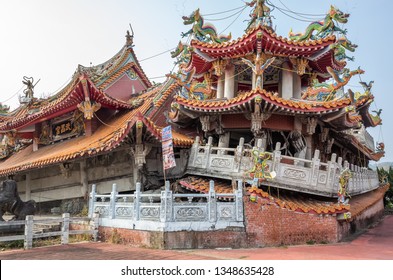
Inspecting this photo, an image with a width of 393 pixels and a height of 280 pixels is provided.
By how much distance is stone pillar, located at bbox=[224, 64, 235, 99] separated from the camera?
1491 cm

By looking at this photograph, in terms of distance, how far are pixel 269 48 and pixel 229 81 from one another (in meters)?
2.20

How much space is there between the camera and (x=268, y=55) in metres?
13.9

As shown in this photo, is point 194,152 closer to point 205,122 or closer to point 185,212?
point 205,122

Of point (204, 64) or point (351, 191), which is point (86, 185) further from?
point (351, 191)

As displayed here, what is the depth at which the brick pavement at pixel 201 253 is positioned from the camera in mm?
8484

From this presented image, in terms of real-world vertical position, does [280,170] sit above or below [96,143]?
below

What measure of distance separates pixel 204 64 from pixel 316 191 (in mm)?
7153

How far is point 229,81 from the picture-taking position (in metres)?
15.0

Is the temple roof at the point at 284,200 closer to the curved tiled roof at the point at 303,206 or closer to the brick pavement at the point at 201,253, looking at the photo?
the curved tiled roof at the point at 303,206

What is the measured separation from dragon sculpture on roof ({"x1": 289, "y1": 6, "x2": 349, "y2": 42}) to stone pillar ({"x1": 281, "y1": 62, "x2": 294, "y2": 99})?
3.83ft

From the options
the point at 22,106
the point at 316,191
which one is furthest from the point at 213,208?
the point at 22,106

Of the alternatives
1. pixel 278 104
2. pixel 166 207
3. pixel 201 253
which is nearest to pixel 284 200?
pixel 278 104

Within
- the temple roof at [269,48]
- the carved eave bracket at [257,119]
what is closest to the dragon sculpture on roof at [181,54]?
the temple roof at [269,48]

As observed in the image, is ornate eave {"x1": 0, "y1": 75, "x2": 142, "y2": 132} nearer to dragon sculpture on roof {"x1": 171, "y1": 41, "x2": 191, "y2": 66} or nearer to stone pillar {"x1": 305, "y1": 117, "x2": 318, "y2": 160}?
dragon sculpture on roof {"x1": 171, "y1": 41, "x2": 191, "y2": 66}
